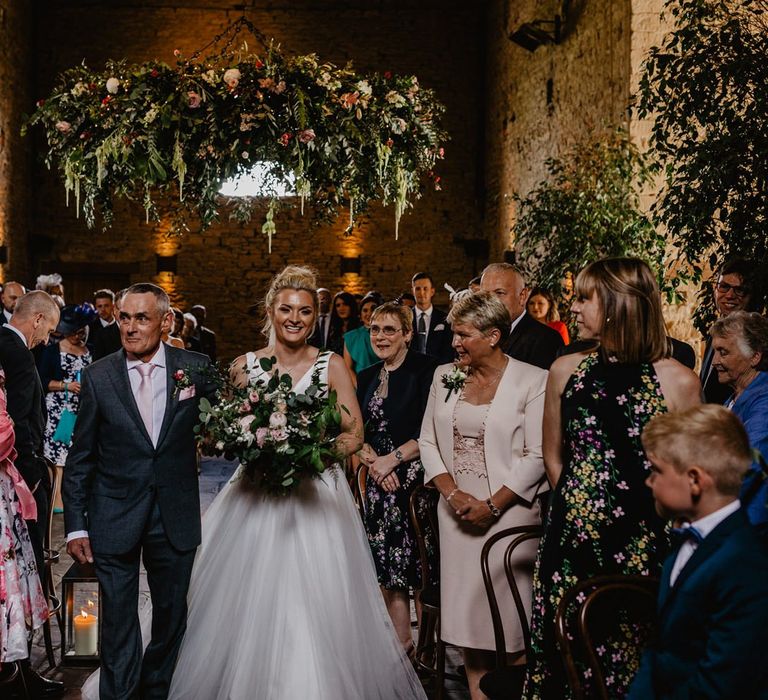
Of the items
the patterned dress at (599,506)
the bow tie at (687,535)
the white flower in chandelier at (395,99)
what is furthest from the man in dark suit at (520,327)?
the bow tie at (687,535)

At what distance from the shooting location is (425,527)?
392 centimetres

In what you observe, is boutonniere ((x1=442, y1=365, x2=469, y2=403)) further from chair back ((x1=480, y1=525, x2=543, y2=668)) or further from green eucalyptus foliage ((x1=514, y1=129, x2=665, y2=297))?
green eucalyptus foliage ((x1=514, y1=129, x2=665, y2=297))

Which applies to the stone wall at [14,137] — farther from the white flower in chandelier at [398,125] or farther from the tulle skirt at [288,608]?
the tulle skirt at [288,608]

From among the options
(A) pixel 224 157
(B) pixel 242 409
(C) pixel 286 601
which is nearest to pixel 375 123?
(A) pixel 224 157

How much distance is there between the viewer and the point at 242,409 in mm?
3098

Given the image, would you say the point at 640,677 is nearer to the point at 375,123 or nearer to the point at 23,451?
the point at 23,451

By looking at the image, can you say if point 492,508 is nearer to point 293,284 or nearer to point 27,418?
→ point 293,284

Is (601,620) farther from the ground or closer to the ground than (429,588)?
farther from the ground

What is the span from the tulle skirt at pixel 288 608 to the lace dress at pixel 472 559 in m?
0.32

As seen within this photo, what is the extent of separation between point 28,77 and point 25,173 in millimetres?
1477

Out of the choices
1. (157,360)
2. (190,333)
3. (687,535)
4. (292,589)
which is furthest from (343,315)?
(687,535)

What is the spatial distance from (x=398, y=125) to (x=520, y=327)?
1280 mm

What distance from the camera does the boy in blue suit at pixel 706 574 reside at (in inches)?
62.4

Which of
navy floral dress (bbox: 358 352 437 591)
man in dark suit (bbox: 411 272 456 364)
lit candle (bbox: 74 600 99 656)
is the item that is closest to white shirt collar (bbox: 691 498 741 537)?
navy floral dress (bbox: 358 352 437 591)
